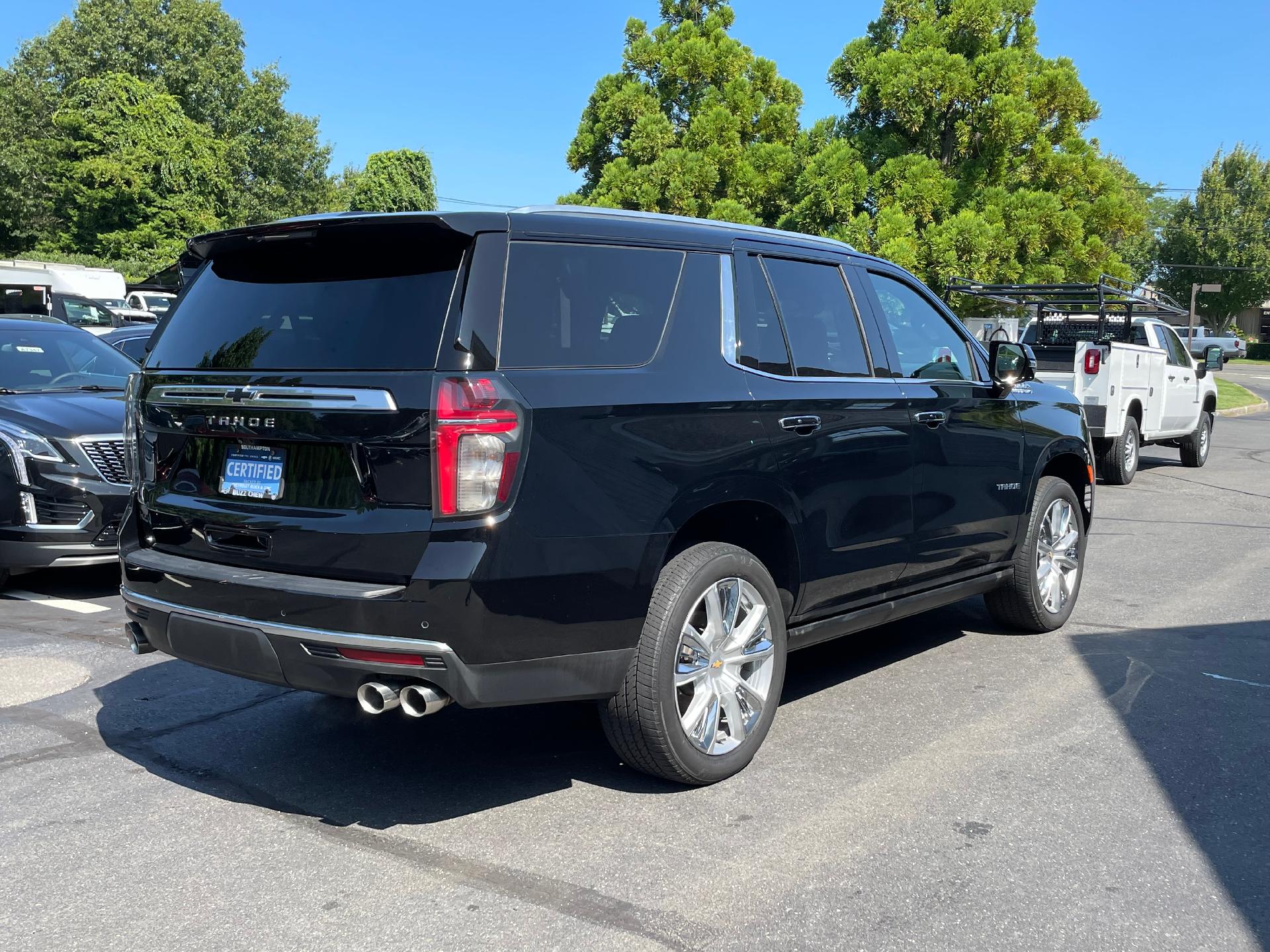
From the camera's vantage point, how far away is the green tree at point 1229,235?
200 feet

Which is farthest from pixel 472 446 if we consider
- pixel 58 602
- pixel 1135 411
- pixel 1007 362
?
pixel 1135 411

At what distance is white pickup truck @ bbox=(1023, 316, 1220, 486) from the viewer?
1263 centimetres

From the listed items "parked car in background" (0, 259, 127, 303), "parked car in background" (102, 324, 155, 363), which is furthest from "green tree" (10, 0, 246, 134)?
"parked car in background" (102, 324, 155, 363)

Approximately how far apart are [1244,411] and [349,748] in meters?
26.9

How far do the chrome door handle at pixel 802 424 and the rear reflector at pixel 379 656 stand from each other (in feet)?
5.44

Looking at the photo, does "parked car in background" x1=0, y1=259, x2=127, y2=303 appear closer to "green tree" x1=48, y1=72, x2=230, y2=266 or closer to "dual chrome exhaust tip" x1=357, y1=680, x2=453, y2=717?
"green tree" x1=48, y1=72, x2=230, y2=266

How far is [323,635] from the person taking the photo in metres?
3.50

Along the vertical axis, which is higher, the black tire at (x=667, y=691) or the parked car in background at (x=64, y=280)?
Result: the parked car in background at (x=64, y=280)

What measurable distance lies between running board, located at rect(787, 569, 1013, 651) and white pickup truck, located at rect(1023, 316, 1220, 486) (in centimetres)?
648

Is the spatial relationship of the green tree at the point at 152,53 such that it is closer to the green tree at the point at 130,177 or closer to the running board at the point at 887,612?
the green tree at the point at 130,177

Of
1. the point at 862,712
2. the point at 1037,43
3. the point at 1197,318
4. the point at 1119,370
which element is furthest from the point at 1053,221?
the point at 1197,318

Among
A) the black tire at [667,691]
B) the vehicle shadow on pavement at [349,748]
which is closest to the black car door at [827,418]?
the black tire at [667,691]

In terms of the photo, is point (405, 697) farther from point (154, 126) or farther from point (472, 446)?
point (154, 126)

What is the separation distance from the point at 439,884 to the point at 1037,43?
22809 millimetres
